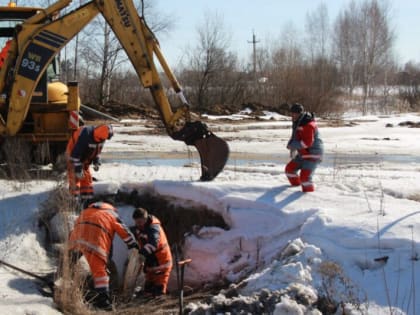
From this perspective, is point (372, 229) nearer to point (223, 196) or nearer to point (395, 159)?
point (223, 196)

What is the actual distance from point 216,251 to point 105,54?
28.7 metres

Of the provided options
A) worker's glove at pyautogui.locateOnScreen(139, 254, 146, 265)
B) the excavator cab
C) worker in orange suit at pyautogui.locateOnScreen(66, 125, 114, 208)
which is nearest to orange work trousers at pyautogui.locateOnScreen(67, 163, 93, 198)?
worker in orange suit at pyautogui.locateOnScreen(66, 125, 114, 208)

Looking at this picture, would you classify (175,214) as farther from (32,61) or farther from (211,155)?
(32,61)

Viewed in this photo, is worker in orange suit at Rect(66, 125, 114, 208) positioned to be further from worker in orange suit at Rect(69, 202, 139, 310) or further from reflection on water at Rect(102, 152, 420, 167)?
reflection on water at Rect(102, 152, 420, 167)

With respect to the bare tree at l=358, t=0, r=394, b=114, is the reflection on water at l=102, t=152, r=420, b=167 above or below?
below

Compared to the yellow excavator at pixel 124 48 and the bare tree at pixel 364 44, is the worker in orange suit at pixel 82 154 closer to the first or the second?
the yellow excavator at pixel 124 48

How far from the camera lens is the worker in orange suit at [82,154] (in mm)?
8797

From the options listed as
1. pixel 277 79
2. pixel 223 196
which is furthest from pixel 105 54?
pixel 223 196

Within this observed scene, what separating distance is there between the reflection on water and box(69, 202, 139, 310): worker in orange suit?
6167mm

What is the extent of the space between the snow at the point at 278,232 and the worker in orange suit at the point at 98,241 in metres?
0.67

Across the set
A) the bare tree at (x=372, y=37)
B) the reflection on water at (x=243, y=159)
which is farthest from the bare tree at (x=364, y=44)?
the reflection on water at (x=243, y=159)

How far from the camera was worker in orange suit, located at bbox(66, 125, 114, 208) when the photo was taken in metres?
8.80

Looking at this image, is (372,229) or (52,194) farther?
(52,194)

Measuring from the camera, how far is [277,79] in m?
43.2
